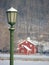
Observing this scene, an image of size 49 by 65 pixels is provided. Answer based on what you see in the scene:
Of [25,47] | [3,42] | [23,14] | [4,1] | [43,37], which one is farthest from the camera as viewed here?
[4,1]

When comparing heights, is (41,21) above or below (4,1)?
below

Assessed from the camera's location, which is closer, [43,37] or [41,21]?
[43,37]

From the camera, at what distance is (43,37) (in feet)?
65.6

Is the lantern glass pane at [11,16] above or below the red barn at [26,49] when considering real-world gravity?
above

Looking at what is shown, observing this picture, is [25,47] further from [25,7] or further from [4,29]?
[25,7]

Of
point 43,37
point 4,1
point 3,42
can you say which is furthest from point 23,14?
point 3,42

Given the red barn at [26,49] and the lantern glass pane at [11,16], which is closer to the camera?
the lantern glass pane at [11,16]

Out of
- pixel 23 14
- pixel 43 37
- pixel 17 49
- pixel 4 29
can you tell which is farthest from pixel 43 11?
pixel 17 49

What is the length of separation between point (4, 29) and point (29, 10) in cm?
974

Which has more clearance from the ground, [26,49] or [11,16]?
[11,16]

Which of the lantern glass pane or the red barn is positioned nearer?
the lantern glass pane

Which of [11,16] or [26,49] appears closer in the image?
[11,16]

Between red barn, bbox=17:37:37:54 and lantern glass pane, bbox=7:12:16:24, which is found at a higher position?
lantern glass pane, bbox=7:12:16:24

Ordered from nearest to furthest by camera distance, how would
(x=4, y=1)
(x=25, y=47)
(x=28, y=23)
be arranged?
(x=25, y=47) < (x=28, y=23) < (x=4, y=1)
